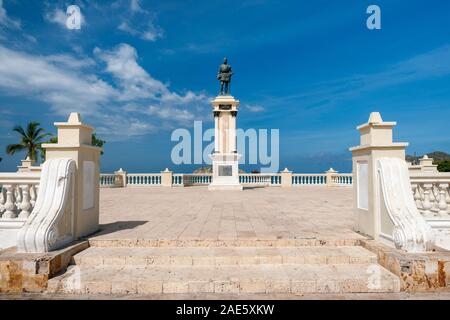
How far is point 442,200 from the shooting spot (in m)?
5.09

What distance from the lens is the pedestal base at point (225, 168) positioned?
1816 centimetres


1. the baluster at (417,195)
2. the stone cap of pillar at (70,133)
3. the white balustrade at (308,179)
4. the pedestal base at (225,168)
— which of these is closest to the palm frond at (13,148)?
the pedestal base at (225,168)

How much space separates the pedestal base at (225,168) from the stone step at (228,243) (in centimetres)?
1325

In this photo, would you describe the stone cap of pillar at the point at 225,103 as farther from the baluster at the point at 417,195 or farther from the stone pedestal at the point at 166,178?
the baluster at the point at 417,195

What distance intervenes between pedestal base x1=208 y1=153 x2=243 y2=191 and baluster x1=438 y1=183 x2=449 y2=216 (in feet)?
44.0

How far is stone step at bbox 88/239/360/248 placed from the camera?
4.77 m

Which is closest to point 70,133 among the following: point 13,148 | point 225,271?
point 225,271

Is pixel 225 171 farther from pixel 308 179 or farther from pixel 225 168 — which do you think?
pixel 308 179

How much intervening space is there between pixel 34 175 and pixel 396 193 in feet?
19.7

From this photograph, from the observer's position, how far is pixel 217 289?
3607 mm

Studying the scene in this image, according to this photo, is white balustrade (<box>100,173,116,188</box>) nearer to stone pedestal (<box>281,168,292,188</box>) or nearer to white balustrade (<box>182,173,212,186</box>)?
white balustrade (<box>182,173,212,186</box>)

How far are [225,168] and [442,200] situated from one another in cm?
1395

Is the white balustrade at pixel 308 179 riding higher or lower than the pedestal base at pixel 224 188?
higher
